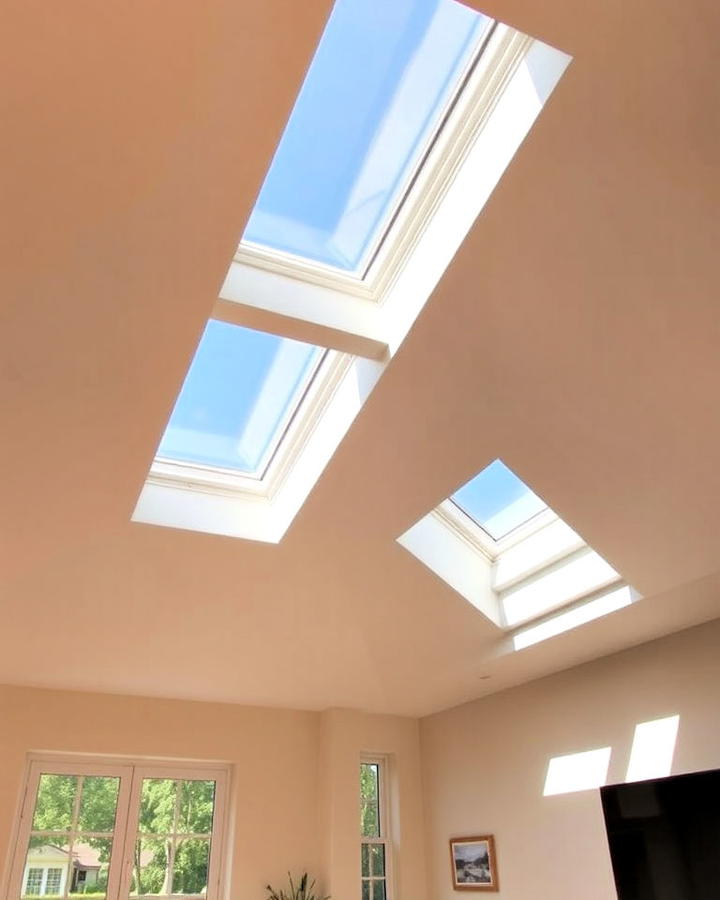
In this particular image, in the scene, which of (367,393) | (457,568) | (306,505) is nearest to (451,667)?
(457,568)

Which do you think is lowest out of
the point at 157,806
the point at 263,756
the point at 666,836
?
the point at 666,836

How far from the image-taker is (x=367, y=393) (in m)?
3.12

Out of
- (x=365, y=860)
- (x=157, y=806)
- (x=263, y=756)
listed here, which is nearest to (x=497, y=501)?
(x=263, y=756)

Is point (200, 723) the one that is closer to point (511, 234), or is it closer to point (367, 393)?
point (367, 393)

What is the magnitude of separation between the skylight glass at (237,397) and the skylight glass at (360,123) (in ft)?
1.88

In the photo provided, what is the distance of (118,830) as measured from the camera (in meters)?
5.23

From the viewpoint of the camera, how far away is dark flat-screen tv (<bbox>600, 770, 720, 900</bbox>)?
3.47m

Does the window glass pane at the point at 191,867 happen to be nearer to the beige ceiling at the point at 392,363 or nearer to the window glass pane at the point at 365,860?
the window glass pane at the point at 365,860

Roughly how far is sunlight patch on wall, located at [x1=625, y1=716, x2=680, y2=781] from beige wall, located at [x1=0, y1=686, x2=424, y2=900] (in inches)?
89.9

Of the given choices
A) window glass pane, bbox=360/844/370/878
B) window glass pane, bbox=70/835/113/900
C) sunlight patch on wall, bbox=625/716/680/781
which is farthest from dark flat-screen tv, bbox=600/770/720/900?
window glass pane, bbox=70/835/113/900

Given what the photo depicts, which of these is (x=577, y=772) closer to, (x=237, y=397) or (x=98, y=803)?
(x=237, y=397)

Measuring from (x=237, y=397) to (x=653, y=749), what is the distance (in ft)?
9.88

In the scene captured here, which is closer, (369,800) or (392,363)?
(392,363)

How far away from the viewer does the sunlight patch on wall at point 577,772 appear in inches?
174
